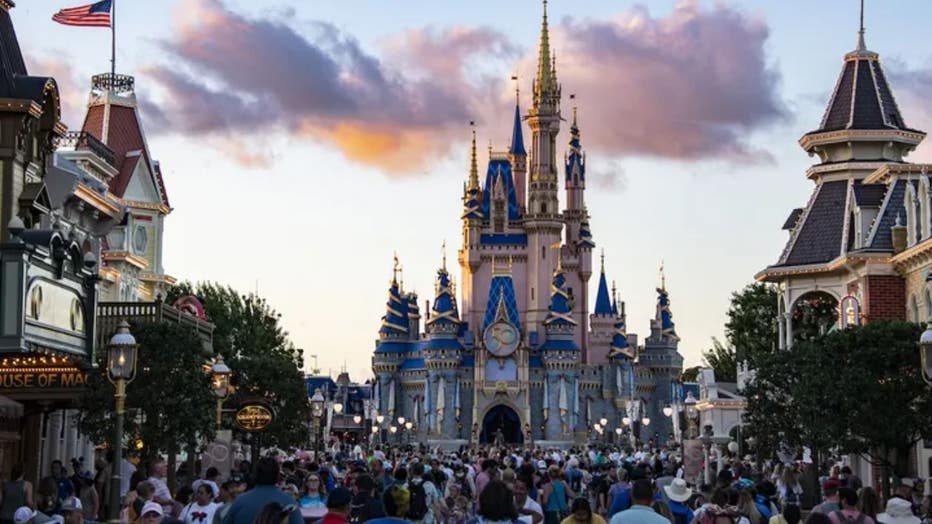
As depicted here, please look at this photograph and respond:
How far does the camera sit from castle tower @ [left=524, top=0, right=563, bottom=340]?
150 meters

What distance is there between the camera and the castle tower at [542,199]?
150m

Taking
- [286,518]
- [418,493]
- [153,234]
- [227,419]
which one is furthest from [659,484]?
[153,234]

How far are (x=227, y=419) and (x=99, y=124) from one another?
42.8 feet

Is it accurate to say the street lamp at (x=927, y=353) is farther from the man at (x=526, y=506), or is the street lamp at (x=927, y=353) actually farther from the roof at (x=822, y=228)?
the roof at (x=822, y=228)

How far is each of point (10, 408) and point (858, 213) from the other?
1070 inches

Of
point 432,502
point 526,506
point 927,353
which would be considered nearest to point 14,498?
point 526,506

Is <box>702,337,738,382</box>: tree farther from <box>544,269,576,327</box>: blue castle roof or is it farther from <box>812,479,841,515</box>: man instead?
<box>812,479,841,515</box>: man

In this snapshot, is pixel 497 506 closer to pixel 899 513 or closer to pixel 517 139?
pixel 899 513

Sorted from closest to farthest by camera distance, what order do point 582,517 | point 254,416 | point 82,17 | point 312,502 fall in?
1. point 582,517
2. point 312,502
3. point 254,416
4. point 82,17

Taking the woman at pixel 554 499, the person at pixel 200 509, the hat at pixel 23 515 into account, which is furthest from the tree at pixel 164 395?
the person at pixel 200 509

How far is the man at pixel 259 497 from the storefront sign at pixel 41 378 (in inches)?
642

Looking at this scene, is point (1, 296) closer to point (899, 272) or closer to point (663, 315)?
point (899, 272)

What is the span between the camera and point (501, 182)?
154m

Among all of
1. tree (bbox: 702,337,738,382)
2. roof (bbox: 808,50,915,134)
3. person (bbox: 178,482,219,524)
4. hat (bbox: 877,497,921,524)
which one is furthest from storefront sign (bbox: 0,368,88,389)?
tree (bbox: 702,337,738,382)
